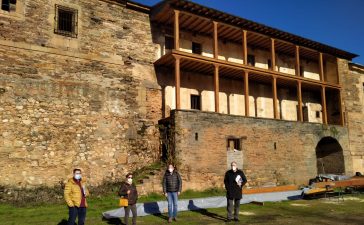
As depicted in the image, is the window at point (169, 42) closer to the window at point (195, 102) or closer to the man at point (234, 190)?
the window at point (195, 102)

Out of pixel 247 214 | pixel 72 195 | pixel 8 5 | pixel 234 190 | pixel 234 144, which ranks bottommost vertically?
pixel 247 214

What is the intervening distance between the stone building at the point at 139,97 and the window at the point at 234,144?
56 mm

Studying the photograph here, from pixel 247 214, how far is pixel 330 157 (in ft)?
47.4

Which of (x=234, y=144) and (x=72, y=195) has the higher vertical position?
(x=234, y=144)

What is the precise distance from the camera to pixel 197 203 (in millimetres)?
11383

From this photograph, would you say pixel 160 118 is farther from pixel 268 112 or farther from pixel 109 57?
pixel 268 112

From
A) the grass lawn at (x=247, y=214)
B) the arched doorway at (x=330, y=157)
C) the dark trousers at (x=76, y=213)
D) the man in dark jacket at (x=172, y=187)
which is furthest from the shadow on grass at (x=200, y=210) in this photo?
the arched doorway at (x=330, y=157)

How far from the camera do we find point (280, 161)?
18.8m

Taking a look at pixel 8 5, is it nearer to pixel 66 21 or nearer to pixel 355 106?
pixel 66 21

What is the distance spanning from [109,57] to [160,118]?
382 cm

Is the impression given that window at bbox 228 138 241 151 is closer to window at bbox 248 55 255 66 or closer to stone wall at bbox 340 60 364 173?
window at bbox 248 55 255 66

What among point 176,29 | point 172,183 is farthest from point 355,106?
point 172,183

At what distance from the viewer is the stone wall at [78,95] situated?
13.8 meters

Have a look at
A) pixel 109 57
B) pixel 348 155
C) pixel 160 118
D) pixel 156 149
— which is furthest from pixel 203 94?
pixel 348 155
